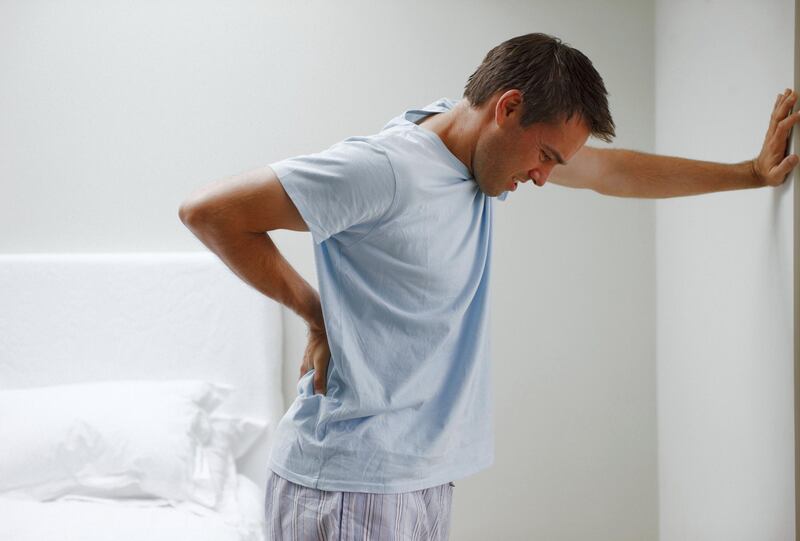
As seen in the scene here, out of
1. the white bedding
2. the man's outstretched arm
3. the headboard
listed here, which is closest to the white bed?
the headboard

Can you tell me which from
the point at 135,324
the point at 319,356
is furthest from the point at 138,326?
the point at 319,356

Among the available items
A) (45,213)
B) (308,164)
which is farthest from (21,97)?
(308,164)

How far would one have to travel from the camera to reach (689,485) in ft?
7.32

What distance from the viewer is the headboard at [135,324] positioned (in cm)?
251

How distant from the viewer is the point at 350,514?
4.07ft

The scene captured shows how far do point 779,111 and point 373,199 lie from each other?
32.3 inches

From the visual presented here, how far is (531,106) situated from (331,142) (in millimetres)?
1400

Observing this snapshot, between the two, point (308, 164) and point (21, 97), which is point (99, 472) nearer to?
point (21, 97)

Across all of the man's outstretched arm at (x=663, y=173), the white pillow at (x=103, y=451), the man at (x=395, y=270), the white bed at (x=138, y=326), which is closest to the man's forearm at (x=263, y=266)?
the man at (x=395, y=270)

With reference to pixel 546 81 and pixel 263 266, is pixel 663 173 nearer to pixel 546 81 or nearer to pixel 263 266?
pixel 546 81

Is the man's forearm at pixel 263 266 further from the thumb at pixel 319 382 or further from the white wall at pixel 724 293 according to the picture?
the white wall at pixel 724 293

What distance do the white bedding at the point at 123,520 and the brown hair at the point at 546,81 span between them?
135 cm

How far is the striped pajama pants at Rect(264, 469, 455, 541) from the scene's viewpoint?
1.24 m

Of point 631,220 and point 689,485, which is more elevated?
point 631,220
